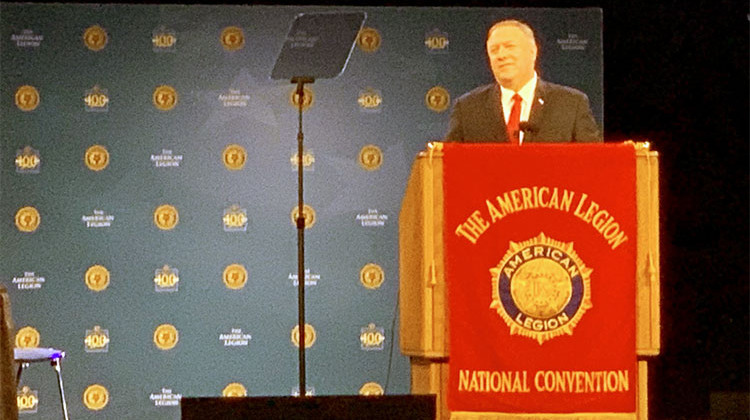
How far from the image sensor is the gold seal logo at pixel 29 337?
5.97 m

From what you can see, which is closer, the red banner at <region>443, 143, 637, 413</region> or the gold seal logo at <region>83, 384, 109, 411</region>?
the red banner at <region>443, 143, 637, 413</region>

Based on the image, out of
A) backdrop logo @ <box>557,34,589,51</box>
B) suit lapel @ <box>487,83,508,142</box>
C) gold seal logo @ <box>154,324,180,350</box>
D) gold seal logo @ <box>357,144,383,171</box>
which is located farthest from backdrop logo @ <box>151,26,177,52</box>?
suit lapel @ <box>487,83,508,142</box>

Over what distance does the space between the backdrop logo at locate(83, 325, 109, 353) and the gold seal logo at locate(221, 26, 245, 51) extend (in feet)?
5.34

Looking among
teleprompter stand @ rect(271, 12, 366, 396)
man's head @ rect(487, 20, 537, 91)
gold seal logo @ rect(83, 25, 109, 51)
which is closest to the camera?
man's head @ rect(487, 20, 537, 91)

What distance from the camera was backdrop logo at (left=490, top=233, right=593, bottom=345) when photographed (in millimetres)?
2697

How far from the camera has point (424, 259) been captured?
9.00 ft

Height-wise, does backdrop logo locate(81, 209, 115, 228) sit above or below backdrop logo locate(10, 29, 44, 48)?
below

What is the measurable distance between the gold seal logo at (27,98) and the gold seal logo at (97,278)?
2.96 ft

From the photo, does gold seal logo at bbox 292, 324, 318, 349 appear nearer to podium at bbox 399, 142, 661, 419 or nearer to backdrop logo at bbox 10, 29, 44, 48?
backdrop logo at bbox 10, 29, 44, 48

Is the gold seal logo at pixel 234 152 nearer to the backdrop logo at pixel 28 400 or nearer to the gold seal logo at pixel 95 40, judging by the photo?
the gold seal logo at pixel 95 40

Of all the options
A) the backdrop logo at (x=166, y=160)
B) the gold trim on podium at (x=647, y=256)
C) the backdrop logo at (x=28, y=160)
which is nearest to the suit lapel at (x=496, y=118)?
the gold trim on podium at (x=647, y=256)

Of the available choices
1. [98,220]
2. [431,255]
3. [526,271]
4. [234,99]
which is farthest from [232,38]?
[526,271]

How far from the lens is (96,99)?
20.0ft

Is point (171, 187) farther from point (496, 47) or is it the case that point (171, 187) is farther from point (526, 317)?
point (526, 317)
